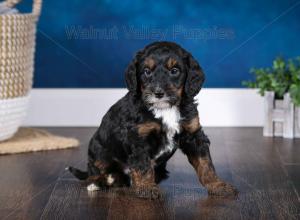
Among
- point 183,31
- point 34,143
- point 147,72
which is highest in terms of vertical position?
point 183,31

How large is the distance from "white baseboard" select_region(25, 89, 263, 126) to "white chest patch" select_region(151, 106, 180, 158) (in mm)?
1730

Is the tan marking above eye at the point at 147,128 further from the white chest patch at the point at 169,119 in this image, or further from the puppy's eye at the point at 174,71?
the puppy's eye at the point at 174,71

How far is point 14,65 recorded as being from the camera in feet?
13.4

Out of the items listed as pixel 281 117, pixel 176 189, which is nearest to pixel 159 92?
pixel 176 189

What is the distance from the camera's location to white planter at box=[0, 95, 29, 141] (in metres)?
4.05

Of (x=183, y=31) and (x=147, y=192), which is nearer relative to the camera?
(x=147, y=192)

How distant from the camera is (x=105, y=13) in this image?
4707 mm

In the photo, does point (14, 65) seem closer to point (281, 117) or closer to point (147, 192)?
point (147, 192)

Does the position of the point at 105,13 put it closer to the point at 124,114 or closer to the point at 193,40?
the point at 193,40

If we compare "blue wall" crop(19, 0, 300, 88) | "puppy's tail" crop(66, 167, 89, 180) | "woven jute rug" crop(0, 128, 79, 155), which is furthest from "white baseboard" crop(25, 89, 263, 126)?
"puppy's tail" crop(66, 167, 89, 180)

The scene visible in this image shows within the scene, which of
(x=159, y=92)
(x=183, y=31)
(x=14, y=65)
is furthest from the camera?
(x=183, y=31)

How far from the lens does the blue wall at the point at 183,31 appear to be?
183 inches

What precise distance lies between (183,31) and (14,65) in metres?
1.23

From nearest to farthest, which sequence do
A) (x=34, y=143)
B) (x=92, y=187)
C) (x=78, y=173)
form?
(x=92, y=187)
(x=78, y=173)
(x=34, y=143)
